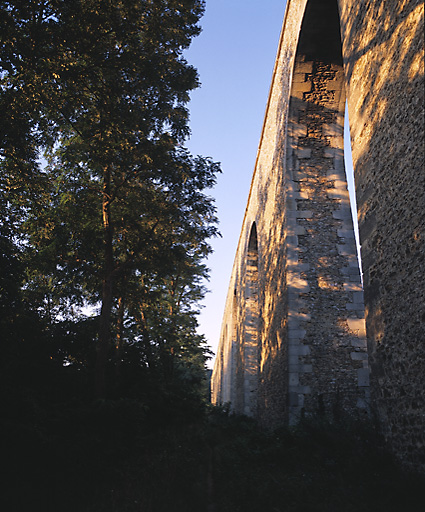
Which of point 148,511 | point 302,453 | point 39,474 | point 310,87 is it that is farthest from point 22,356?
point 310,87

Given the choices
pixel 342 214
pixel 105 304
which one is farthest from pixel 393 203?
pixel 105 304

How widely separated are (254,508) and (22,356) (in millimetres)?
5182

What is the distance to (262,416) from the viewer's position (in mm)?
11422

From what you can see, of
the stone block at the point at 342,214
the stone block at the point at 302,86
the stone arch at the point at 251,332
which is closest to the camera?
the stone block at the point at 342,214

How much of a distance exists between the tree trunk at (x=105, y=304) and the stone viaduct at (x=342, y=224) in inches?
154

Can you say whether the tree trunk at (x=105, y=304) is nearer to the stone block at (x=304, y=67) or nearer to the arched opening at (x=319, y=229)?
the arched opening at (x=319, y=229)

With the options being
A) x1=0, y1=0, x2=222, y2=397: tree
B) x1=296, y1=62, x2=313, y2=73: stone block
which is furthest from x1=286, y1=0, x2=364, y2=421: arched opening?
x1=0, y1=0, x2=222, y2=397: tree

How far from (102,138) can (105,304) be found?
3871mm

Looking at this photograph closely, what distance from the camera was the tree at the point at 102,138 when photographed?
7125 millimetres

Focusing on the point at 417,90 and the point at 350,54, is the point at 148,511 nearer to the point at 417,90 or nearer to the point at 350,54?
the point at 417,90

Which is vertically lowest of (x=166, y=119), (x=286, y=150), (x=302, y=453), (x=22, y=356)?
(x=302, y=453)

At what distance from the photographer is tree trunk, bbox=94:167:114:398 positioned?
834 cm

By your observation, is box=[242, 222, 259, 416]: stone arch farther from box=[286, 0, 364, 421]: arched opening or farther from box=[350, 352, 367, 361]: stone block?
box=[350, 352, 367, 361]: stone block

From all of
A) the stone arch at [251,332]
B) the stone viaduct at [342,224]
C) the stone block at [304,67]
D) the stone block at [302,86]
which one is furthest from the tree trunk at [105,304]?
the stone arch at [251,332]
